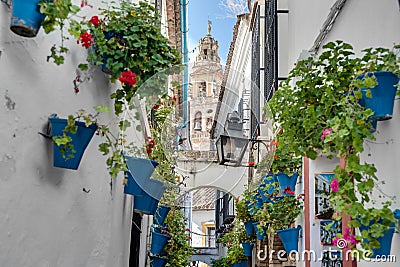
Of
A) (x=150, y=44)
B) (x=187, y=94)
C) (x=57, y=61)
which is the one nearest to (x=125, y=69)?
(x=150, y=44)

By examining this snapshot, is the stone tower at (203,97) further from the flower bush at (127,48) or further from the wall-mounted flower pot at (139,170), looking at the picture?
the wall-mounted flower pot at (139,170)

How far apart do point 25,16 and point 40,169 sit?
1.02 metres

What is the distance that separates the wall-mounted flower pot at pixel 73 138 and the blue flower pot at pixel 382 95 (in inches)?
60.2

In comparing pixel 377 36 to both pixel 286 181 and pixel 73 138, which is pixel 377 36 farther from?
pixel 286 181

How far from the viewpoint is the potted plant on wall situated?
2793 mm

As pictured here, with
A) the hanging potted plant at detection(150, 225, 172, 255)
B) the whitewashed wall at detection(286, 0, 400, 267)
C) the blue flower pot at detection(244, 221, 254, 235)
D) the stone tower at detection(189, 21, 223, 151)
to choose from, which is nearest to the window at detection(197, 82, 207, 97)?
the stone tower at detection(189, 21, 223, 151)

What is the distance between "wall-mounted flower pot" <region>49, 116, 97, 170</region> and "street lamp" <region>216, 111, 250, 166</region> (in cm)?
257

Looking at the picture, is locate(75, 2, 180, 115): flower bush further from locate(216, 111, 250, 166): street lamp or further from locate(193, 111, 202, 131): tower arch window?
locate(216, 111, 250, 166): street lamp

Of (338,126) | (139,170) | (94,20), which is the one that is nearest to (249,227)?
(139,170)

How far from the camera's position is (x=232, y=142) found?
6.09 m

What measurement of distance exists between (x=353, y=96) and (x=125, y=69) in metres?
1.67

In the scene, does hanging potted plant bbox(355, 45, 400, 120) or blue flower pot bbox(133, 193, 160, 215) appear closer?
hanging potted plant bbox(355, 45, 400, 120)

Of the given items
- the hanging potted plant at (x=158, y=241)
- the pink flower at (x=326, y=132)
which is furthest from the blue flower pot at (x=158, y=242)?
the pink flower at (x=326, y=132)

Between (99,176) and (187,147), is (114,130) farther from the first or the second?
(187,147)
